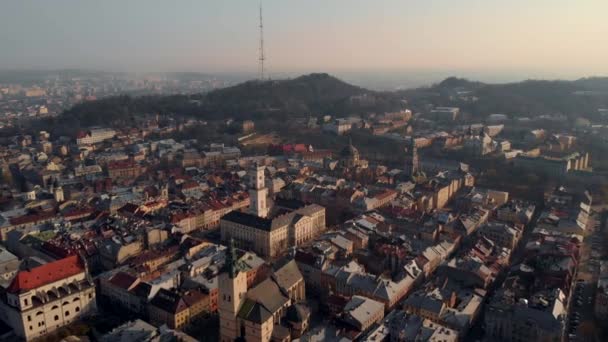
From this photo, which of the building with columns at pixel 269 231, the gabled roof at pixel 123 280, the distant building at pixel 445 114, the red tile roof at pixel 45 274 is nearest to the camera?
the red tile roof at pixel 45 274

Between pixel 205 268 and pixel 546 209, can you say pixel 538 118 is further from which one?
pixel 205 268

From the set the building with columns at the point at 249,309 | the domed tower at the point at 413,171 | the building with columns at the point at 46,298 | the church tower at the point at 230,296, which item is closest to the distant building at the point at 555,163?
the domed tower at the point at 413,171

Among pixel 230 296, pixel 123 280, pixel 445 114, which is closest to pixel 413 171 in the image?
pixel 123 280

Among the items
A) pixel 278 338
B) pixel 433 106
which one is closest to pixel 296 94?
pixel 433 106

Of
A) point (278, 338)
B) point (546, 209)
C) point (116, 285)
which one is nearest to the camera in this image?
point (278, 338)

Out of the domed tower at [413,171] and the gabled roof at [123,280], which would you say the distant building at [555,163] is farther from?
the gabled roof at [123,280]

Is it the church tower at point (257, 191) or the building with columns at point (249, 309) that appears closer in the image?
the building with columns at point (249, 309)

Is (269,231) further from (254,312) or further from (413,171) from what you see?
(413,171)
